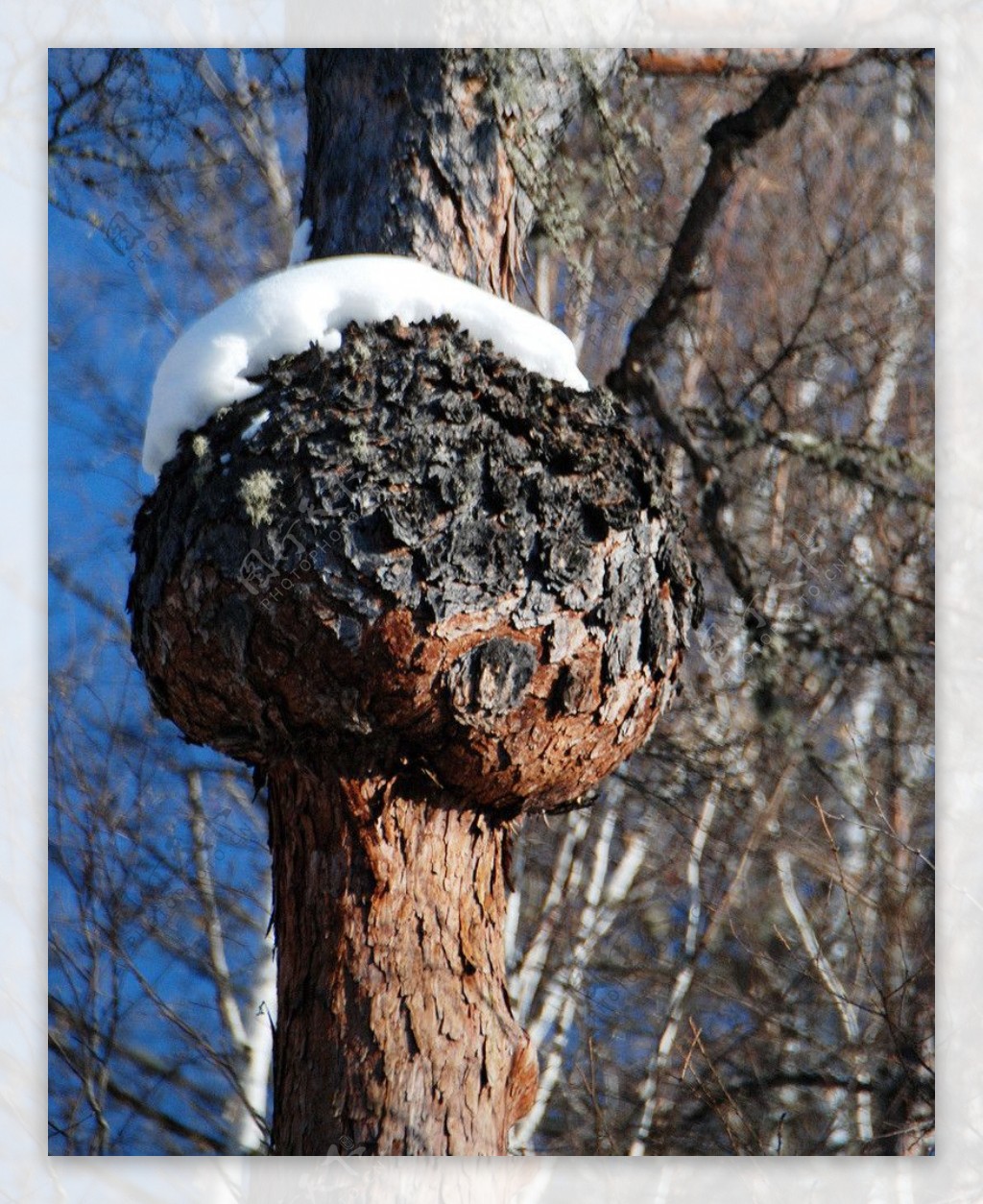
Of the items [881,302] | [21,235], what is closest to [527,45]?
[21,235]

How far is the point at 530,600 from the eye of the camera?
1.09 meters

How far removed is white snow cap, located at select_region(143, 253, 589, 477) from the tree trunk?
1.12 ft

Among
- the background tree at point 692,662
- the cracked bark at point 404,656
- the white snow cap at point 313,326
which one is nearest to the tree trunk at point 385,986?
the cracked bark at point 404,656

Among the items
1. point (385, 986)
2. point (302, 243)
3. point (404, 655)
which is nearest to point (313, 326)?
point (302, 243)

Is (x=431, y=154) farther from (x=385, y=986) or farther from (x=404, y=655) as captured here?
(x=385, y=986)

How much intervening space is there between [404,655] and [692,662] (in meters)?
1.41

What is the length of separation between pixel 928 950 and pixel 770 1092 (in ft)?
1.43

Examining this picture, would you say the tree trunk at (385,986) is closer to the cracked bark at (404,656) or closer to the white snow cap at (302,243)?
the cracked bark at (404,656)

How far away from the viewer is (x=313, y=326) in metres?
1.21

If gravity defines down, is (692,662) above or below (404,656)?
above

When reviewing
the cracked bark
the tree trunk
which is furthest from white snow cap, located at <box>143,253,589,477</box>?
the tree trunk

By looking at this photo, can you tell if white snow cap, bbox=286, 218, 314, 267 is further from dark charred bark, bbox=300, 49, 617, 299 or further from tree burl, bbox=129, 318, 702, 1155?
tree burl, bbox=129, 318, 702, 1155

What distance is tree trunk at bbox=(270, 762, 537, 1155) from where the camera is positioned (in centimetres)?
110

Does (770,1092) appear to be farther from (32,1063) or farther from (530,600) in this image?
(530,600)
